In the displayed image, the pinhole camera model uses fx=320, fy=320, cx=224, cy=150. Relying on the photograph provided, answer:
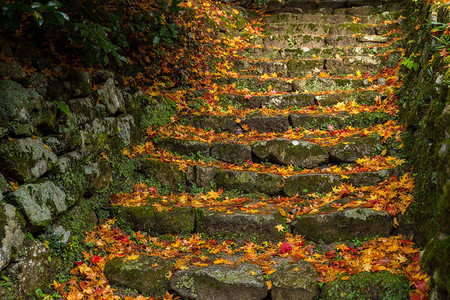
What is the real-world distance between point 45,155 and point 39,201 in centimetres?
42

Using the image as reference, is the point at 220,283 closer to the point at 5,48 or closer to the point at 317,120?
the point at 5,48

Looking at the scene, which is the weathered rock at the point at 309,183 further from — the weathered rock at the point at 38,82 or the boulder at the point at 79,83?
the weathered rock at the point at 38,82

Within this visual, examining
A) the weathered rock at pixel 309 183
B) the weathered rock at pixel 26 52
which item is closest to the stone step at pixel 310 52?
the weathered rock at pixel 309 183

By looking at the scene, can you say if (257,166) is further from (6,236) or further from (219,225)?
(6,236)

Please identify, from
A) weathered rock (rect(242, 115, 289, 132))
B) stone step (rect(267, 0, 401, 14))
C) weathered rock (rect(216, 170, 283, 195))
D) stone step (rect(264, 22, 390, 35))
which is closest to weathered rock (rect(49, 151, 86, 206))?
weathered rock (rect(216, 170, 283, 195))

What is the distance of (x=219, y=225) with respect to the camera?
10.8 ft

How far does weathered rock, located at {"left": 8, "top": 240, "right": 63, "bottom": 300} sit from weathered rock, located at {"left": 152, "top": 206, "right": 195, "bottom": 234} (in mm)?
988

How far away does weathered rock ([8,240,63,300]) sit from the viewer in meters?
2.31

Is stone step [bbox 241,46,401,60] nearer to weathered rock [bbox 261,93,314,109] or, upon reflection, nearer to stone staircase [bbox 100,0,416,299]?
stone staircase [bbox 100,0,416,299]

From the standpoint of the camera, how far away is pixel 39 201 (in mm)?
2590

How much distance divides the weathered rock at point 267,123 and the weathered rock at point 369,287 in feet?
8.83

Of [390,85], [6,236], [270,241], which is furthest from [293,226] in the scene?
[390,85]

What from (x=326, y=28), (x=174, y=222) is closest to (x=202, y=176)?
(x=174, y=222)

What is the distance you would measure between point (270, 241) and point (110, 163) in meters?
2.03
